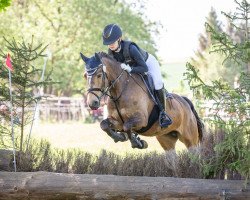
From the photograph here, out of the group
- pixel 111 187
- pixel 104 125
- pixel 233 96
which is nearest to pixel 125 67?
pixel 104 125

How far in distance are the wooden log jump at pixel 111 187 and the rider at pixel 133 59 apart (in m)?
2.10

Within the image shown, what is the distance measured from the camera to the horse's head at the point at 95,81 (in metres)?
6.32

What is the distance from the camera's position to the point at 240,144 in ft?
16.1

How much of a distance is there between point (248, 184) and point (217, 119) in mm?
807

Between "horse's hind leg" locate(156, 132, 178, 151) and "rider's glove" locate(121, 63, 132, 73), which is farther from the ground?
"rider's glove" locate(121, 63, 132, 73)

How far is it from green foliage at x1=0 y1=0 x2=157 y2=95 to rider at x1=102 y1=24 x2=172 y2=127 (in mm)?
21174

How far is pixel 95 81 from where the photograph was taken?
643 cm

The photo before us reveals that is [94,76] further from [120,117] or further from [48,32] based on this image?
[48,32]

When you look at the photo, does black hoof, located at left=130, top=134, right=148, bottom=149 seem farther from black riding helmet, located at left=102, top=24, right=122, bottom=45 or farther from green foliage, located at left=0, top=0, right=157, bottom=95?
green foliage, located at left=0, top=0, right=157, bottom=95

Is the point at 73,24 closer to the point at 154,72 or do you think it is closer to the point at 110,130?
the point at 154,72

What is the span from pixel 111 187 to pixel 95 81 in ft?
5.19

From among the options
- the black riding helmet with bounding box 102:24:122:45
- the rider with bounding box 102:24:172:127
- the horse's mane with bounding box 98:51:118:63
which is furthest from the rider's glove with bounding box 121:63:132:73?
the black riding helmet with bounding box 102:24:122:45

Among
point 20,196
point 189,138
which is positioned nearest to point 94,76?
point 20,196

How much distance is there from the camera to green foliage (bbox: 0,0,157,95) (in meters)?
29.5
